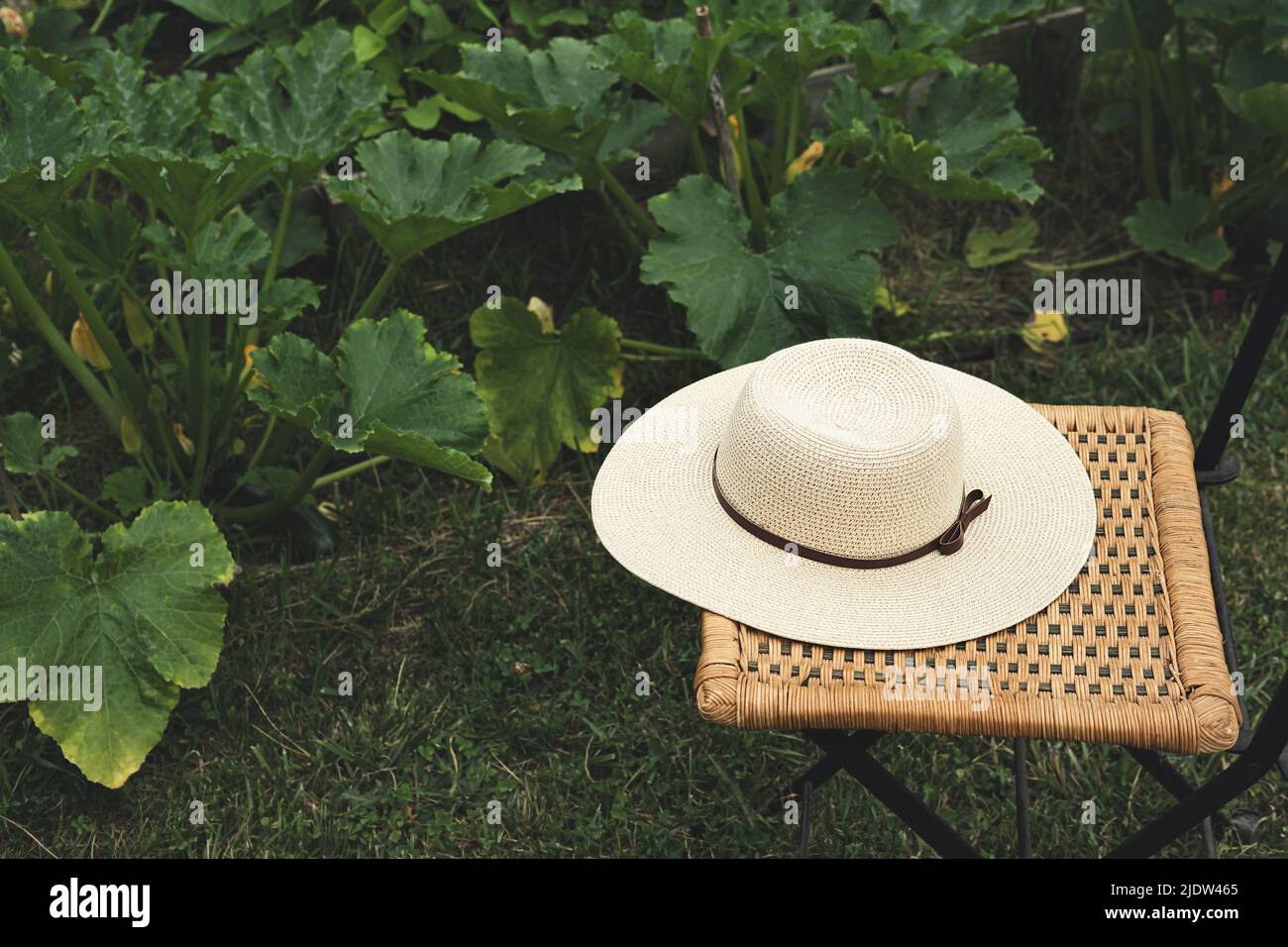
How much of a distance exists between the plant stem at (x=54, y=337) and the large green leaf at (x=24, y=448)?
11 cm

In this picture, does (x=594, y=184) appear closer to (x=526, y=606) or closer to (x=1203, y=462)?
(x=526, y=606)

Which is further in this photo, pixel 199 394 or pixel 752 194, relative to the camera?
pixel 752 194

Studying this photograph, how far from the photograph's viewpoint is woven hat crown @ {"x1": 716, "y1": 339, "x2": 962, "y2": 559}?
192 cm

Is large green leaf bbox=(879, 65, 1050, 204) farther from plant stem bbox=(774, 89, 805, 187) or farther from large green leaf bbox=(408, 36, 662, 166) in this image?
large green leaf bbox=(408, 36, 662, 166)

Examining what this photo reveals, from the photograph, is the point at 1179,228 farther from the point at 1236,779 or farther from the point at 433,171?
the point at 1236,779

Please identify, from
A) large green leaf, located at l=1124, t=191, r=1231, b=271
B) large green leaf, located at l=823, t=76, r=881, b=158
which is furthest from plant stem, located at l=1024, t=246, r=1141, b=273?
large green leaf, located at l=823, t=76, r=881, b=158

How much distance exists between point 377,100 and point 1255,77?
193 cm

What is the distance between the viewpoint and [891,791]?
1949 mm

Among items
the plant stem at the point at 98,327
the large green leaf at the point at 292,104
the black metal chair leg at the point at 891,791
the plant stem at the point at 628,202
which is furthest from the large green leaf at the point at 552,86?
the black metal chair leg at the point at 891,791

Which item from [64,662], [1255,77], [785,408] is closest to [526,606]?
[64,662]

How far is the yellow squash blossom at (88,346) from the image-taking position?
2.75 m

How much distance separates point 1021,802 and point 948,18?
1.68 m

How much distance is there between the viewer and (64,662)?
234 centimetres

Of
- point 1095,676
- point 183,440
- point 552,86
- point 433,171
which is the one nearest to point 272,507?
point 183,440
